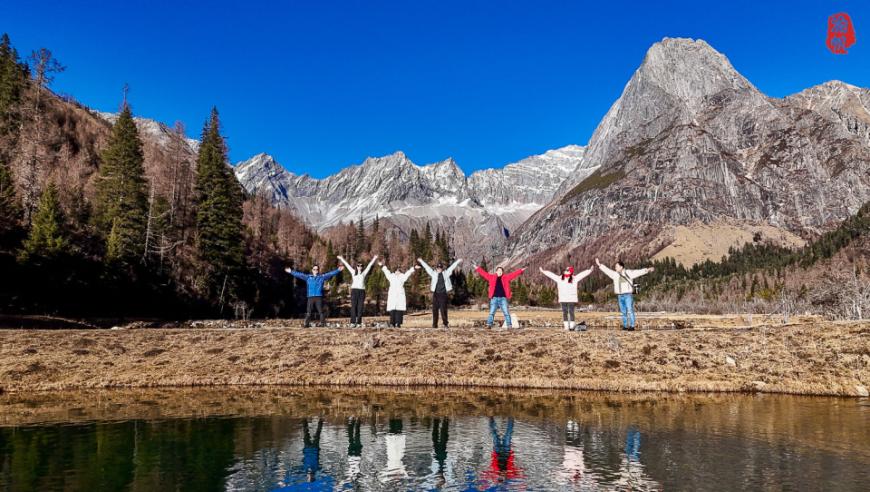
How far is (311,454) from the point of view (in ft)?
41.3

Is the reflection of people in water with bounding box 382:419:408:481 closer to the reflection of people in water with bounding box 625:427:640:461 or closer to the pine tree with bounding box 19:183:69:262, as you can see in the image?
the reflection of people in water with bounding box 625:427:640:461

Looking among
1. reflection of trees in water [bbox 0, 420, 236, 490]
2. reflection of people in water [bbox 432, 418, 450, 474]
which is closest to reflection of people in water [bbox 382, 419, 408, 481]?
reflection of people in water [bbox 432, 418, 450, 474]

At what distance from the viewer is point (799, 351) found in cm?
2255

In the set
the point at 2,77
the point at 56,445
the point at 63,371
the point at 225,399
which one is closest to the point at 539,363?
the point at 225,399

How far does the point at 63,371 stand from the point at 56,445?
1141 cm

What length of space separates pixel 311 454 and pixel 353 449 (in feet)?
3.48

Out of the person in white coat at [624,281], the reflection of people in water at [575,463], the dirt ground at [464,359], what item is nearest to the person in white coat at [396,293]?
the dirt ground at [464,359]

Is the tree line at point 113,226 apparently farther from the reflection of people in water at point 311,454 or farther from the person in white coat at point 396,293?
the reflection of people in water at point 311,454

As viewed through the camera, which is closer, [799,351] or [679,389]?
[679,389]

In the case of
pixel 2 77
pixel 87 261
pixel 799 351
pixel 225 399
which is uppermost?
pixel 2 77

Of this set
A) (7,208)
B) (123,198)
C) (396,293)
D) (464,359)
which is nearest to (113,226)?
(123,198)

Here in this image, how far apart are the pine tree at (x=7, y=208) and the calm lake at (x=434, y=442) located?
39.0 m

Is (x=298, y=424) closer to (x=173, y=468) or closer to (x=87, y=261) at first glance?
(x=173, y=468)

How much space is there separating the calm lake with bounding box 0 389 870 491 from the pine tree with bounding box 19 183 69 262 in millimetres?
34881
